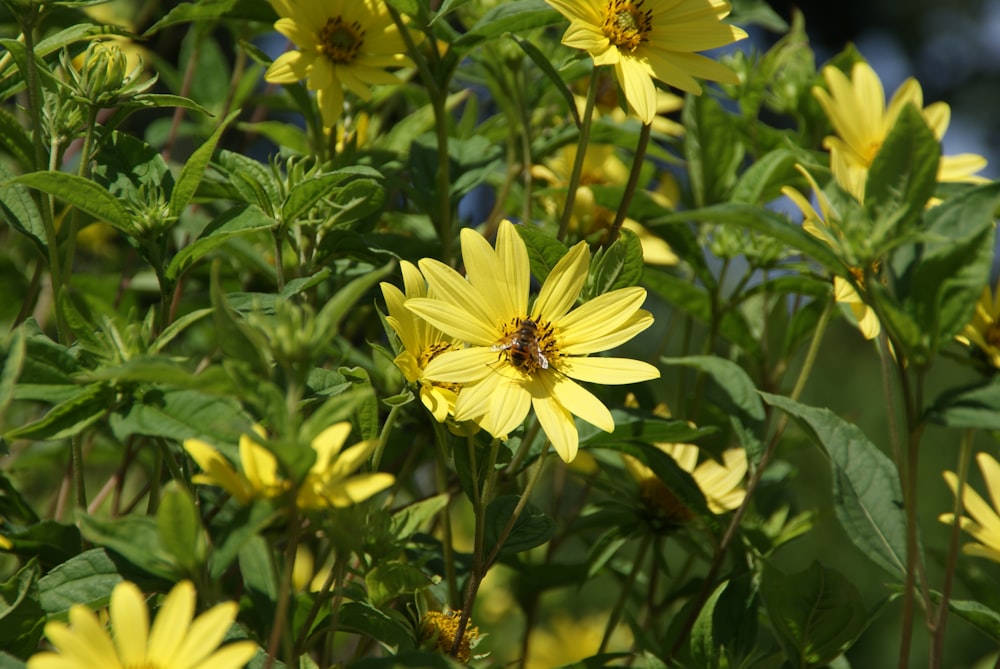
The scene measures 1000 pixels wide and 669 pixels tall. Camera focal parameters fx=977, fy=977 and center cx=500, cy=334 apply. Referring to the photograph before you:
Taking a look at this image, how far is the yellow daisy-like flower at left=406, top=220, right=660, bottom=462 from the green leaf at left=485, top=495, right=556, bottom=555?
101 mm

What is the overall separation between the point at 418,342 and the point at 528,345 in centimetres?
10

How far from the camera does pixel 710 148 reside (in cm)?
124

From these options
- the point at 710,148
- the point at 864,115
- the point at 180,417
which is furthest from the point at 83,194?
the point at 864,115

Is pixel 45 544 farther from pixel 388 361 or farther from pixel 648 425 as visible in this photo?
pixel 648 425

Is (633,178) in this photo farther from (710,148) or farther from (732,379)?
(710,148)

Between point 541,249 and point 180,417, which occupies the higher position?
point 541,249

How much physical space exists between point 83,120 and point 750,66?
33.1 inches

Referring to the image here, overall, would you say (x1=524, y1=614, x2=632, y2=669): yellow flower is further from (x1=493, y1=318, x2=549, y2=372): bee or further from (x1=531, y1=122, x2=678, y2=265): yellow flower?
(x1=493, y1=318, x2=549, y2=372): bee

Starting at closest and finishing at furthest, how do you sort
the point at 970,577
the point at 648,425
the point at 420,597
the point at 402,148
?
the point at 420,597
the point at 648,425
the point at 970,577
the point at 402,148

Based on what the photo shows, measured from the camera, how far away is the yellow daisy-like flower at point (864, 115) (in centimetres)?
114

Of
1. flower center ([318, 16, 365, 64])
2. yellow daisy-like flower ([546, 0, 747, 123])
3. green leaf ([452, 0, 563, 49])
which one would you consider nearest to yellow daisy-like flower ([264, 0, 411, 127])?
flower center ([318, 16, 365, 64])

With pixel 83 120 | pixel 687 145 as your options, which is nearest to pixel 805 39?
pixel 687 145

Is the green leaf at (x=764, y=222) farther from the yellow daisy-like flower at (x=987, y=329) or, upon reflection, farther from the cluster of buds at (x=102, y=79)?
the cluster of buds at (x=102, y=79)

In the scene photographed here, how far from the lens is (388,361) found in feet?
2.75
